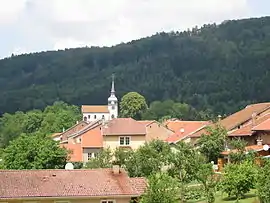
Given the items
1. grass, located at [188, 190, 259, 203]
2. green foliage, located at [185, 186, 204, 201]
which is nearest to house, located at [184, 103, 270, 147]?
green foliage, located at [185, 186, 204, 201]

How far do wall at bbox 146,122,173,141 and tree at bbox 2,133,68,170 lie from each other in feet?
84.8

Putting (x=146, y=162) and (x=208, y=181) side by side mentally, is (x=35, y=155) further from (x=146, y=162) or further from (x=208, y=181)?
(x=208, y=181)

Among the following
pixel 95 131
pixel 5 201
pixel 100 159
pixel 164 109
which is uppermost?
pixel 164 109

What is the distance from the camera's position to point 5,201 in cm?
3325

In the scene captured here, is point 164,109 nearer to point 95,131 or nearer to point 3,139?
point 3,139

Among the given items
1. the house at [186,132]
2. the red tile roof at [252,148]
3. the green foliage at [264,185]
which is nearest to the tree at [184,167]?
the green foliage at [264,185]

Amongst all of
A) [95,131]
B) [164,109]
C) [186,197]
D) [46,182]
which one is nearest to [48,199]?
[46,182]

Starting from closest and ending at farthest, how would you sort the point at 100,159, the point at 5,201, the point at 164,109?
the point at 5,201 → the point at 100,159 → the point at 164,109

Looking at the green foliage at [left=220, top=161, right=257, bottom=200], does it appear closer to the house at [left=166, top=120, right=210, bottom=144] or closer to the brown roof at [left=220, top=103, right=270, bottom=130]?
the brown roof at [left=220, top=103, right=270, bottom=130]

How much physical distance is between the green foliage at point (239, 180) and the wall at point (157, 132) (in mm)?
39741

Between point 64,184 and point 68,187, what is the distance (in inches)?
15.5

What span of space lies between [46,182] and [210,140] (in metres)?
24.2

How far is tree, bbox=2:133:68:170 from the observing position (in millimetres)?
51969

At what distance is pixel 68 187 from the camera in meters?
34.9
